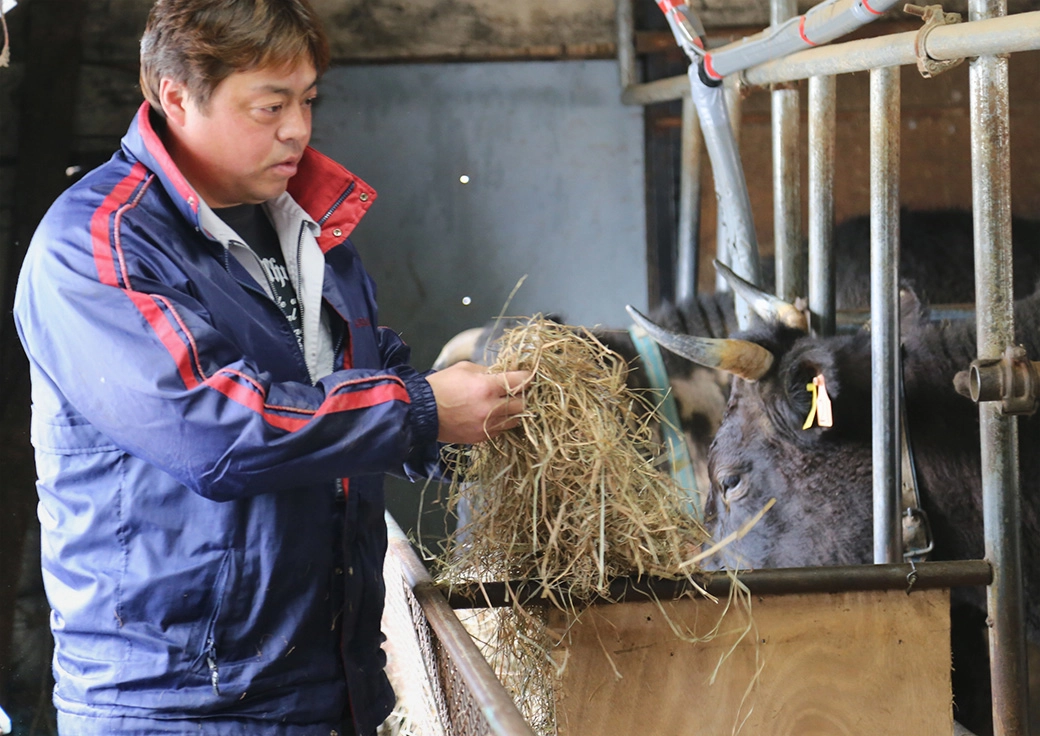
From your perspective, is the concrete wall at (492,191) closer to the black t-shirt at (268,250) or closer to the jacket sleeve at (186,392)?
the black t-shirt at (268,250)

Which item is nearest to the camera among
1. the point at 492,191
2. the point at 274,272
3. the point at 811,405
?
the point at 274,272

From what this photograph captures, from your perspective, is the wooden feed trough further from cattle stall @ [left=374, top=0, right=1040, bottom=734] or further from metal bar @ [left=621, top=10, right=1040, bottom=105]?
metal bar @ [left=621, top=10, right=1040, bottom=105]

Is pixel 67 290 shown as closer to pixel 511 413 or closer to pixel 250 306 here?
pixel 250 306

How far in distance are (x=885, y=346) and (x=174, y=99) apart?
1.61 m

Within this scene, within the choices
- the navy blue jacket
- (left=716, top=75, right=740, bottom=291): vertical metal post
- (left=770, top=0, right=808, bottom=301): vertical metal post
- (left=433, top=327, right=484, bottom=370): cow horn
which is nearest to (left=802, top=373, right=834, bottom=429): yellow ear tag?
(left=770, top=0, right=808, bottom=301): vertical metal post

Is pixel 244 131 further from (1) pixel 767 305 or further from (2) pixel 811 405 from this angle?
(1) pixel 767 305

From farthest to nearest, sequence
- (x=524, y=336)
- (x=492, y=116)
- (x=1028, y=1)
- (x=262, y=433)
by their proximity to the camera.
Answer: (x=492, y=116)
(x=1028, y=1)
(x=524, y=336)
(x=262, y=433)

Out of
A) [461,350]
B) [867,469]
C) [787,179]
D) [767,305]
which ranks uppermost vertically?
[787,179]

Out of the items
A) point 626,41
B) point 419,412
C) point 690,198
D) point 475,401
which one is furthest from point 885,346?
point 626,41

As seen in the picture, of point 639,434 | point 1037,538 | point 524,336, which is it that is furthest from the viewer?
point 1037,538

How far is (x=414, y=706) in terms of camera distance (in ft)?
9.98

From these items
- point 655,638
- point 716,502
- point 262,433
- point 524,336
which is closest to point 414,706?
point 716,502

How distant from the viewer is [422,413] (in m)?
1.42

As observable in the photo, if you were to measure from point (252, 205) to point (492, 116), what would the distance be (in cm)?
395
